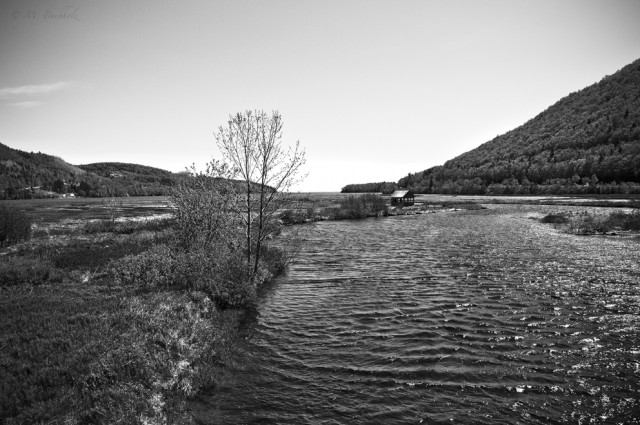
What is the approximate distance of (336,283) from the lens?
73.7ft

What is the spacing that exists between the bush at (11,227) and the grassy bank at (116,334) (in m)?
15.8

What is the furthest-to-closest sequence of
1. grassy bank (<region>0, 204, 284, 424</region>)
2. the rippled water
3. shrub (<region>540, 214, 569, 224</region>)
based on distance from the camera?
shrub (<region>540, 214, 569, 224</region>) < the rippled water < grassy bank (<region>0, 204, 284, 424</region>)

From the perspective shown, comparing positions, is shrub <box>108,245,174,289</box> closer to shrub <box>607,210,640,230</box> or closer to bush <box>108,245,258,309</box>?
bush <box>108,245,258,309</box>

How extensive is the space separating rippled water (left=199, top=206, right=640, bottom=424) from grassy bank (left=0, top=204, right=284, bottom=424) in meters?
1.27

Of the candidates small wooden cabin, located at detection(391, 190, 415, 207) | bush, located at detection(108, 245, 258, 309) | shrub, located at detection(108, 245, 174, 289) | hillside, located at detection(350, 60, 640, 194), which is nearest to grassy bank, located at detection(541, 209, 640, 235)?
bush, located at detection(108, 245, 258, 309)

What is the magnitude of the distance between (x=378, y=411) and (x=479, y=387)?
3.58m

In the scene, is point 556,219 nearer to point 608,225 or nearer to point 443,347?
point 608,225

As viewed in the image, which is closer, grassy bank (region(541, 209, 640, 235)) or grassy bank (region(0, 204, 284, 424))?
grassy bank (region(0, 204, 284, 424))

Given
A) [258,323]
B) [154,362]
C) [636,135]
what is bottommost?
[258,323]

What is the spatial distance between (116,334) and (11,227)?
30963 millimetres

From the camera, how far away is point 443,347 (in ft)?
42.5

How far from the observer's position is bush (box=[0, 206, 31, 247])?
30781 millimetres

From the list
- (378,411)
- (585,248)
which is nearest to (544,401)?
(378,411)

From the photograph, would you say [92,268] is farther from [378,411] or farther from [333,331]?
[378,411]
